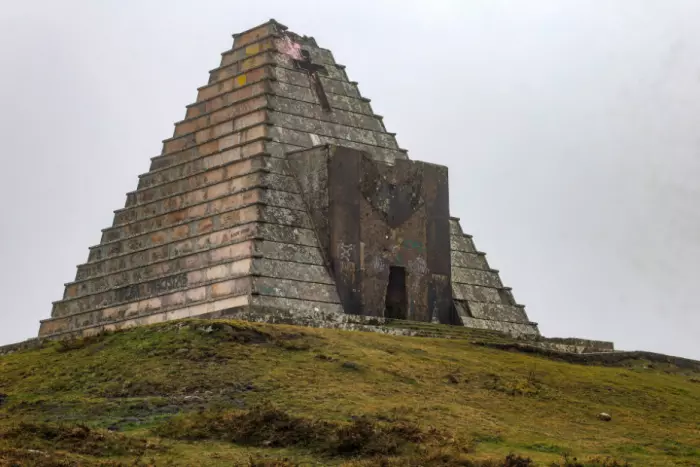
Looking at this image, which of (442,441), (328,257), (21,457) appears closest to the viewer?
(21,457)

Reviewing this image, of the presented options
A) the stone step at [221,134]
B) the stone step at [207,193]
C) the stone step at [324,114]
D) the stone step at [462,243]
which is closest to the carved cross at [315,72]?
the stone step at [324,114]

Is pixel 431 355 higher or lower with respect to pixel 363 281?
lower

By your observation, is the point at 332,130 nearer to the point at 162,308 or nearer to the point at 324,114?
the point at 324,114

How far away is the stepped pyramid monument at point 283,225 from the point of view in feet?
124

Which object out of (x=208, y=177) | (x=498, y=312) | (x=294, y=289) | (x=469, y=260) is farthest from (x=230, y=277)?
(x=469, y=260)

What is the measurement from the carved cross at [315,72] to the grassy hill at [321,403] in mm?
9505

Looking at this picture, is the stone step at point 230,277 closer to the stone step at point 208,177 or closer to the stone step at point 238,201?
the stone step at point 238,201

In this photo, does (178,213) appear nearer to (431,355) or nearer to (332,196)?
(332,196)

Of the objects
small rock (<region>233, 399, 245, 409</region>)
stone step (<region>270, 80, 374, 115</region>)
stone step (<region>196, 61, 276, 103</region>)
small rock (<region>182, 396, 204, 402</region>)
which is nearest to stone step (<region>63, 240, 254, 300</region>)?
stone step (<region>270, 80, 374, 115</region>)

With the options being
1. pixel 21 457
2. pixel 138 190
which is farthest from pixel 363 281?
pixel 21 457

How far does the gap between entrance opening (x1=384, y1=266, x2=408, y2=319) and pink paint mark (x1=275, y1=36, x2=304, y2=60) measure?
7.84m

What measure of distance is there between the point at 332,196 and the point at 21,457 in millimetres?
17917

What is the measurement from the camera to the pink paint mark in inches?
1732

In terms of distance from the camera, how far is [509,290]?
43.9m
